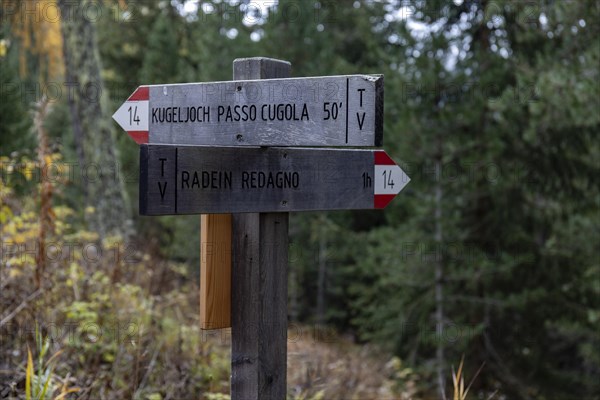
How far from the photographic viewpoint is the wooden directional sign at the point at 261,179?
2561 mm

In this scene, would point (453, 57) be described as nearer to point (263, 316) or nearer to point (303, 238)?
point (303, 238)

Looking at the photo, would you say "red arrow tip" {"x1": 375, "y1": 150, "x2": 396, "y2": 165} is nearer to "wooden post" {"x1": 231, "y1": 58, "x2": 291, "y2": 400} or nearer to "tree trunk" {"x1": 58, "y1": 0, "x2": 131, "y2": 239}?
"wooden post" {"x1": 231, "y1": 58, "x2": 291, "y2": 400}

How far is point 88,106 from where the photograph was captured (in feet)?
37.2

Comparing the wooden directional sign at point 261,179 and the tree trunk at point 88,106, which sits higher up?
the tree trunk at point 88,106

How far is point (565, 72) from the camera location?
8.38 m

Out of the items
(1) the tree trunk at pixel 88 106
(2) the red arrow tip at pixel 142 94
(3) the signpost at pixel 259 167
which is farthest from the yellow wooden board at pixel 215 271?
(1) the tree trunk at pixel 88 106

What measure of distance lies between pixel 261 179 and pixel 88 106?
9161mm

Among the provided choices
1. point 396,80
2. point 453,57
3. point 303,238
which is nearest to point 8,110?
point 396,80

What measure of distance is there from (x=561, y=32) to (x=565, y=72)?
2435 millimetres

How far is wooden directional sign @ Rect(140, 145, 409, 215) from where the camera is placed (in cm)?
256

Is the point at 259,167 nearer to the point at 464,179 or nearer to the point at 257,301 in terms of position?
the point at 257,301

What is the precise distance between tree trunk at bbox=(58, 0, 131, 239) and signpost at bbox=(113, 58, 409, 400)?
8247 mm

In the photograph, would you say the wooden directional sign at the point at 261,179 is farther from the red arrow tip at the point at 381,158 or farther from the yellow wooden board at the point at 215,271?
the yellow wooden board at the point at 215,271

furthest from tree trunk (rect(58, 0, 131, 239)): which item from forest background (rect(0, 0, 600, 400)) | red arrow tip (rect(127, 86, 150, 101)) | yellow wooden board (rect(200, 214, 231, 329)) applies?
yellow wooden board (rect(200, 214, 231, 329))
